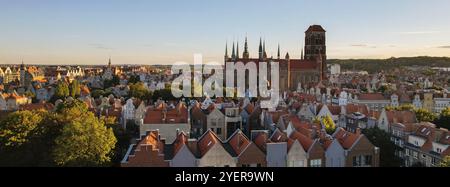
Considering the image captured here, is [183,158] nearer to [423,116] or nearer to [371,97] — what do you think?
[423,116]

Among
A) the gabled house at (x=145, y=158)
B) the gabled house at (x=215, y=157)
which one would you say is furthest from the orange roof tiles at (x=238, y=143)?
the gabled house at (x=145, y=158)

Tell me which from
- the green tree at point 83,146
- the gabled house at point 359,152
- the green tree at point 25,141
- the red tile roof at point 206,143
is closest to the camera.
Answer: the red tile roof at point 206,143

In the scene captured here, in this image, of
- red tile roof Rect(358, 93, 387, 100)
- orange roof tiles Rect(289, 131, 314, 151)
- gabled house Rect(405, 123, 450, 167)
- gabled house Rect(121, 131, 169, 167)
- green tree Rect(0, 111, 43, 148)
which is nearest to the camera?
gabled house Rect(121, 131, 169, 167)

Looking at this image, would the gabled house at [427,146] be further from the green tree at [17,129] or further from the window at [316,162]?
the green tree at [17,129]

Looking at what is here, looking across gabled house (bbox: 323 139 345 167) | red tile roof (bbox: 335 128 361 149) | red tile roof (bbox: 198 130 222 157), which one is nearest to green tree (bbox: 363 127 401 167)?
red tile roof (bbox: 335 128 361 149)

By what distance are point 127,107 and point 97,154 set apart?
1792cm

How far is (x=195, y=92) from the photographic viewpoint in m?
63.7

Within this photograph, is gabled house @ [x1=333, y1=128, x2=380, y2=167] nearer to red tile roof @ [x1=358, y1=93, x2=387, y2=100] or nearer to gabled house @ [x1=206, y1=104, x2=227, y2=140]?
gabled house @ [x1=206, y1=104, x2=227, y2=140]

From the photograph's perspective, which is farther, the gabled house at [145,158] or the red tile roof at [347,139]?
the red tile roof at [347,139]

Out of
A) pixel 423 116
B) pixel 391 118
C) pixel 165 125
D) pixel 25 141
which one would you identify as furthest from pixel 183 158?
pixel 423 116

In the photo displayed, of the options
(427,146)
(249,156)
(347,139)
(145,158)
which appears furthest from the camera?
(427,146)
